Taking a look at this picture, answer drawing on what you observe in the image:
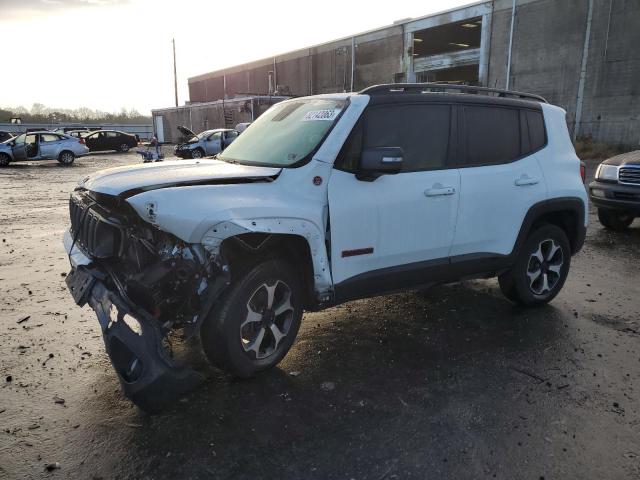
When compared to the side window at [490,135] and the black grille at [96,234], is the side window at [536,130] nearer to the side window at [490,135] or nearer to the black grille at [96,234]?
the side window at [490,135]

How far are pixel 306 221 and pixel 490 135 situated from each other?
2083 mm

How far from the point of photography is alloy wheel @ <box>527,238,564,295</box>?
4.65 m

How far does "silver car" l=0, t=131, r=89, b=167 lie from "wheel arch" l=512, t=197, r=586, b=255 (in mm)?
23427

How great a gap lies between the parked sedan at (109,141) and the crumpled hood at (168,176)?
100ft

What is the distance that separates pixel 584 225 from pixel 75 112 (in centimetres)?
9124

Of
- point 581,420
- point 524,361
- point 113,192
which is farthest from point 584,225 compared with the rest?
point 113,192

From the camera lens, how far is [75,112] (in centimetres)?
8188

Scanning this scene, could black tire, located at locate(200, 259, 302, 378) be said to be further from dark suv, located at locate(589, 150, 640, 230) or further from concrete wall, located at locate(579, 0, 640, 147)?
concrete wall, located at locate(579, 0, 640, 147)

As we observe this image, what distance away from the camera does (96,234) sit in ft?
10.3

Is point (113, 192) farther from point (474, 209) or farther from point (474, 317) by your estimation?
point (474, 317)

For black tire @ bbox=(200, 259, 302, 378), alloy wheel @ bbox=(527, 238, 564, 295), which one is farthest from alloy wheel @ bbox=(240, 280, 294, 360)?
alloy wheel @ bbox=(527, 238, 564, 295)

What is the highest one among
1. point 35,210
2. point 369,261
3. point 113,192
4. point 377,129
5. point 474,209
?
point 377,129

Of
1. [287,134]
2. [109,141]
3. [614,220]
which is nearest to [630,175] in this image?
[614,220]

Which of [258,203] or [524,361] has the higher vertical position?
[258,203]
